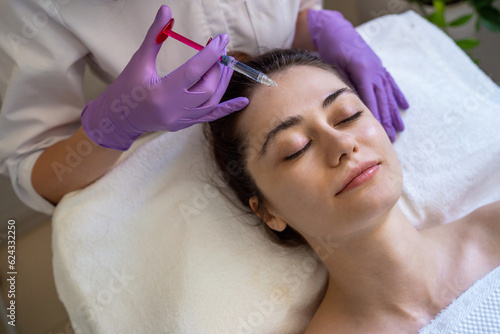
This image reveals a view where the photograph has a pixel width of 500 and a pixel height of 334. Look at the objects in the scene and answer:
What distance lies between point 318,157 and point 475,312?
0.52m

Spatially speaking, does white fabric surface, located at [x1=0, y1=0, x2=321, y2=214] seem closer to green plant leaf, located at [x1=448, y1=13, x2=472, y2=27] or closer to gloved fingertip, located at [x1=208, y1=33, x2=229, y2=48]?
gloved fingertip, located at [x1=208, y1=33, x2=229, y2=48]

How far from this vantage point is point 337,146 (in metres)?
0.94

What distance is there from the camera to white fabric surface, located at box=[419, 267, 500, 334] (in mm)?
960

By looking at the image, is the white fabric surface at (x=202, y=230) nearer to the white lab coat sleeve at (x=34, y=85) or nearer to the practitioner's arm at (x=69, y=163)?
the practitioner's arm at (x=69, y=163)

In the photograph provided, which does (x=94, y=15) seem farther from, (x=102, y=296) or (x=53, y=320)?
(x=53, y=320)

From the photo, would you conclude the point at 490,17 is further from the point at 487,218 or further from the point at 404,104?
the point at 487,218

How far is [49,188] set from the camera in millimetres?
1254

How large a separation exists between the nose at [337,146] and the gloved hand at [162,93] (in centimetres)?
23

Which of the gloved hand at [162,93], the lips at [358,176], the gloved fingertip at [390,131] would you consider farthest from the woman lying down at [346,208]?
the gloved fingertip at [390,131]

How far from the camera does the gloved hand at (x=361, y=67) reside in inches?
52.4

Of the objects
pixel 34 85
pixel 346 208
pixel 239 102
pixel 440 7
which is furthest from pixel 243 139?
pixel 440 7

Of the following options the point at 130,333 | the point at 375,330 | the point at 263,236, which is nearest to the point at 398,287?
the point at 375,330

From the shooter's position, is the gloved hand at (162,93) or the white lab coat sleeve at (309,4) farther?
the white lab coat sleeve at (309,4)

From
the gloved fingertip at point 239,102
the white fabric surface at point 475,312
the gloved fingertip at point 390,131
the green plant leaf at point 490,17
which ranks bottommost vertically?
the white fabric surface at point 475,312
